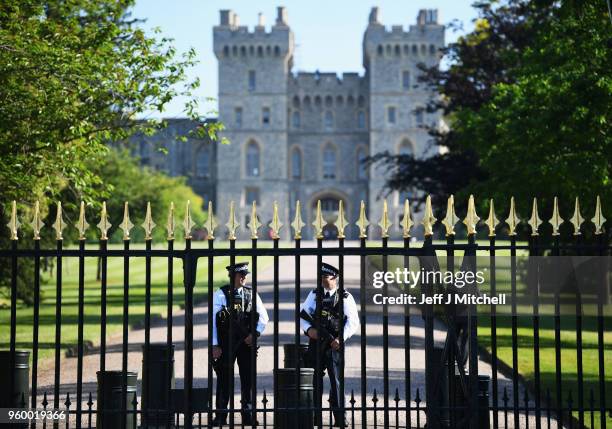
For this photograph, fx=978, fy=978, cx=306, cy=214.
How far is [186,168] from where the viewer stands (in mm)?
80562

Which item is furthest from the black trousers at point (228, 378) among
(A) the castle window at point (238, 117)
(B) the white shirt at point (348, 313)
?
(A) the castle window at point (238, 117)

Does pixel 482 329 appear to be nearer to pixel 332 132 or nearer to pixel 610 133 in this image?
pixel 610 133

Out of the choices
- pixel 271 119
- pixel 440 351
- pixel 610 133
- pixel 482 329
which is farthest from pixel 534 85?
pixel 271 119

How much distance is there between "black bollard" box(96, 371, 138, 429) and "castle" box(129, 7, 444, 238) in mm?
62828

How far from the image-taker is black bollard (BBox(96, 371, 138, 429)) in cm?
638

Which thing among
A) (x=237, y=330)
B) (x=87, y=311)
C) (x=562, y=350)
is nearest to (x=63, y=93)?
(x=237, y=330)

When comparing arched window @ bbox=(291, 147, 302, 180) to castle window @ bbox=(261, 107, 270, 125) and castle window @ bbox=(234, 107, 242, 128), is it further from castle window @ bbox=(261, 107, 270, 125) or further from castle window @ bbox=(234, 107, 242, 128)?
castle window @ bbox=(234, 107, 242, 128)

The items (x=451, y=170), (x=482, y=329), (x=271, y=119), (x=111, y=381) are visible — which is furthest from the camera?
(x=271, y=119)

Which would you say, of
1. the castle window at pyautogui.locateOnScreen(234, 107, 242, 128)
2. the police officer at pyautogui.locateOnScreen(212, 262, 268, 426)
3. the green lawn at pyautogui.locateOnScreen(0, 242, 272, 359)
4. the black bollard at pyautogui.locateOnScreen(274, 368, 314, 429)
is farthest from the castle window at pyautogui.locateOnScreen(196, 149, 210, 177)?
the black bollard at pyautogui.locateOnScreen(274, 368, 314, 429)

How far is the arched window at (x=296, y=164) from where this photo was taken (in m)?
73.5

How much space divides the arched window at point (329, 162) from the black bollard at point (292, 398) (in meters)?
66.8

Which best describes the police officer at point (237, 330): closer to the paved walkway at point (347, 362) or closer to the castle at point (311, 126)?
the paved walkway at point (347, 362)

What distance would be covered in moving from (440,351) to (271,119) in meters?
65.5

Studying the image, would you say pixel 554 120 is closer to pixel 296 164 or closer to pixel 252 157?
pixel 252 157
